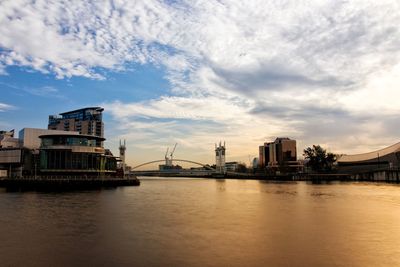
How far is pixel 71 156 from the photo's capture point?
100375 millimetres

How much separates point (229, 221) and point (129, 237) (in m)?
11.1

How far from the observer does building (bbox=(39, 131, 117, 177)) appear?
324ft

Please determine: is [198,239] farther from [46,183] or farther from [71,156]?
[71,156]

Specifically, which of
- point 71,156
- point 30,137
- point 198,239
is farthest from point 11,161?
point 198,239

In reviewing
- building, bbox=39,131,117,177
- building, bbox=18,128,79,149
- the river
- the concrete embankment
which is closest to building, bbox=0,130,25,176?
building, bbox=39,131,117,177

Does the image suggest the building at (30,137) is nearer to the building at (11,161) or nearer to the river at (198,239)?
the building at (11,161)

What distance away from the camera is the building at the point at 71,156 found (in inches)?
3888

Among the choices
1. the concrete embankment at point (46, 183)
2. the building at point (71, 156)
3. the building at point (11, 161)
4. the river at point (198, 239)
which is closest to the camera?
the river at point (198, 239)

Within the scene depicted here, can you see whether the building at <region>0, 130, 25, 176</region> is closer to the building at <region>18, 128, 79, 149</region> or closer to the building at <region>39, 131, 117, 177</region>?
the building at <region>39, 131, 117, 177</region>

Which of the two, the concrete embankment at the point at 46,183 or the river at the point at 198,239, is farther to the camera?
the concrete embankment at the point at 46,183

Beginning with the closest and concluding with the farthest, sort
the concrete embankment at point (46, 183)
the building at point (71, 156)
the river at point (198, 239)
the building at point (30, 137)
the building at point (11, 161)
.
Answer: the river at point (198, 239) < the concrete embankment at point (46, 183) < the building at point (71, 156) < the building at point (11, 161) < the building at point (30, 137)

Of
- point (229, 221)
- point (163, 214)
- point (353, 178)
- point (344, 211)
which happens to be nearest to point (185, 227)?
point (229, 221)

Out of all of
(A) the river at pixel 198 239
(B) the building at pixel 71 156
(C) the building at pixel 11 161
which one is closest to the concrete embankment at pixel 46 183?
(B) the building at pixel 71 156

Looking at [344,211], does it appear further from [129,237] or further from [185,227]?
[129,237]
